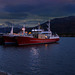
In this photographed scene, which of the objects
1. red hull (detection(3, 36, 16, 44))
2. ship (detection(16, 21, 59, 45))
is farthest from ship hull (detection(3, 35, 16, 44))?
ship (detection(16, 21, 59, 45))

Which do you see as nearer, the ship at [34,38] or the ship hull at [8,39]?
the ship at [34,38]

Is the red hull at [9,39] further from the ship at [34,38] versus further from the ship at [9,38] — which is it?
the ship at [34,38]

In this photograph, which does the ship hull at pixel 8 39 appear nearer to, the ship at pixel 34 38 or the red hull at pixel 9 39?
the red hull at pixel 9 39

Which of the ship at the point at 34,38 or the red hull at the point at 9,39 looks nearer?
the ship at the point at 34,38

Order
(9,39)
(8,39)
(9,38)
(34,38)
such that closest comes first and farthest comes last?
(34,38) < (9,38) < (8,39) < (9,39)

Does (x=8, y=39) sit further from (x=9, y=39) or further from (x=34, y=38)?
(x=34, y=38)

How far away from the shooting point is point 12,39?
225ft

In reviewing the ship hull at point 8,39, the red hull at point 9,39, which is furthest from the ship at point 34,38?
the red hull at point 9,39

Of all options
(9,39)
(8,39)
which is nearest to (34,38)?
(9,39)

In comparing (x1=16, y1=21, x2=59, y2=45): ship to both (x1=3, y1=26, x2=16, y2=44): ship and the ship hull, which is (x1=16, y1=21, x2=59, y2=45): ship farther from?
the ship hull

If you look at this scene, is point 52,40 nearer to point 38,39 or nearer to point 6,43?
point 38,39

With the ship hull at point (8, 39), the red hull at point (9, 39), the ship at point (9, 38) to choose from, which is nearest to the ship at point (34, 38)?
the ship at point (9, 38)

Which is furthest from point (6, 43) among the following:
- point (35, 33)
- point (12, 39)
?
point (35, 33)

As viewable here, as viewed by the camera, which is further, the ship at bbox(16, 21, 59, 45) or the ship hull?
the ship hull
